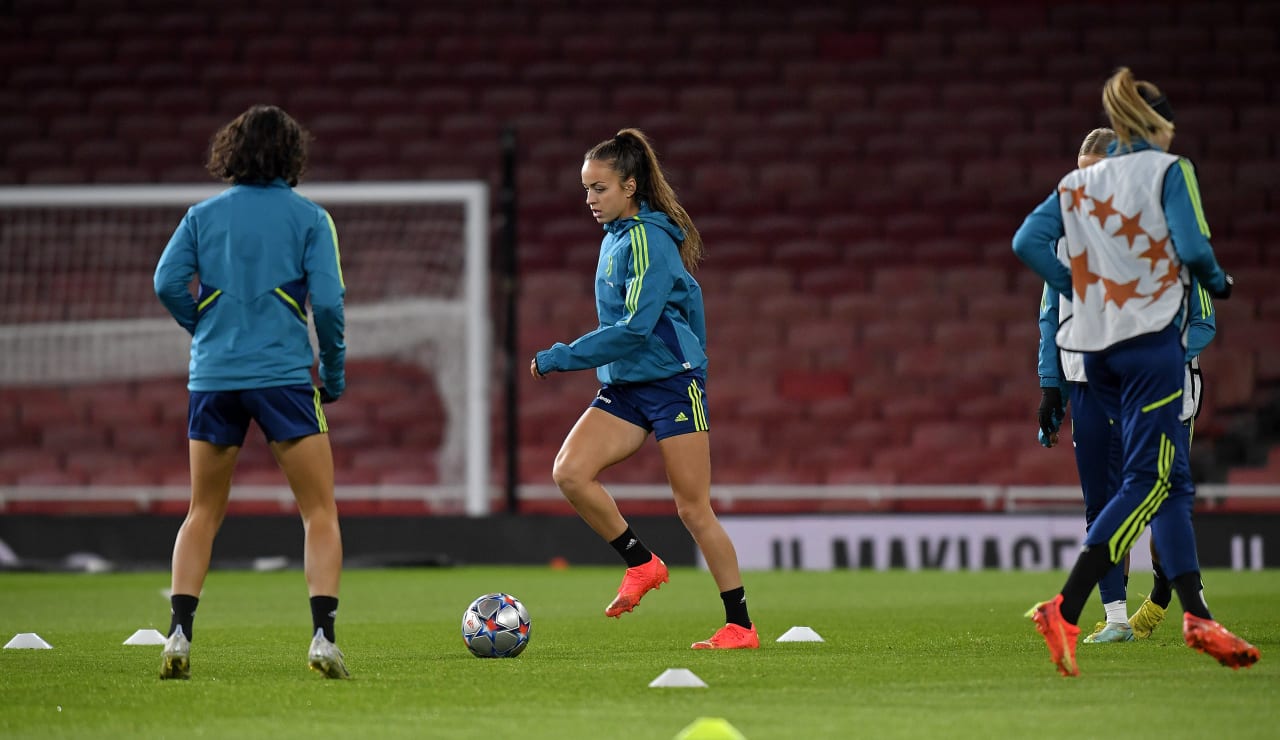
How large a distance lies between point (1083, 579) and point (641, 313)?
6.03 ft

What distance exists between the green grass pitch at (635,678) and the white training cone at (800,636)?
78 millimetres

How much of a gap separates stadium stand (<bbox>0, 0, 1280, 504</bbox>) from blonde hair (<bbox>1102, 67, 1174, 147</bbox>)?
10.5 metres

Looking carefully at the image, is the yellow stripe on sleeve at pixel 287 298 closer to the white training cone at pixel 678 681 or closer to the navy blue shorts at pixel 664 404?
the navy blue shorts at pixel 664 404

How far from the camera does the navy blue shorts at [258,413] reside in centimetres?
518

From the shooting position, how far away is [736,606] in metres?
6.21

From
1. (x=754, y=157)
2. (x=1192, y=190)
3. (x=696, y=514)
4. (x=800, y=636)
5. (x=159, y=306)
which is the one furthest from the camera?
(x=754, y=157)

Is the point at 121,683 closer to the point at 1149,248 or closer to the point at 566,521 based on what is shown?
the point at 1149,248

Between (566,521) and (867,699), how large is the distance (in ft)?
29.0

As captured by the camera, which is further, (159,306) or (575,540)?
(159,306)

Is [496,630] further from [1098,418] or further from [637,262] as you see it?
[1098,418]

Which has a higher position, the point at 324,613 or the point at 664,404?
the point at 664,404

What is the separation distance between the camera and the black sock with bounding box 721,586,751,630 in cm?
618

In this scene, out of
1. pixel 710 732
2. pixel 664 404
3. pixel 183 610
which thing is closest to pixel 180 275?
pixel 183 610

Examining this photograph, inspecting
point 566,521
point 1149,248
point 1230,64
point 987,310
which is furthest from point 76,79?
point 1149,248
